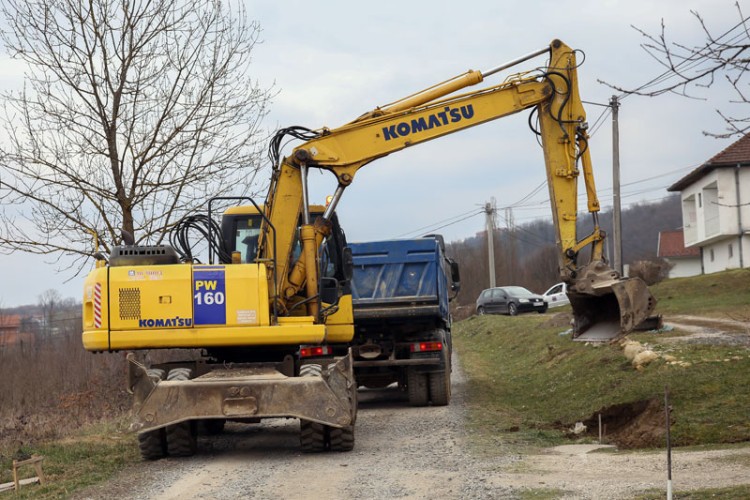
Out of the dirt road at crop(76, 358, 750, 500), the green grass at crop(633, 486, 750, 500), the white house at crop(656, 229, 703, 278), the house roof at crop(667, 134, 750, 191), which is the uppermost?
the house roof at crop(667, 134, 750, 191)

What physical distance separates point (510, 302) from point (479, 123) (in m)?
35.9

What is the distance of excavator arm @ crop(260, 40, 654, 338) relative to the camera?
1397cm

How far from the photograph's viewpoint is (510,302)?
1998 inches

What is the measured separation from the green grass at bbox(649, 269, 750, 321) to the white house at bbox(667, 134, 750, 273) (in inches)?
193

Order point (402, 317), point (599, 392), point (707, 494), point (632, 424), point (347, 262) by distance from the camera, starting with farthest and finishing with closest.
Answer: point (402, 317), point (599, 392), point (347, 262), point (632, 424), point (707, 494)

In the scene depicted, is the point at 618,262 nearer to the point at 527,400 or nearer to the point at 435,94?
the point at 527,400

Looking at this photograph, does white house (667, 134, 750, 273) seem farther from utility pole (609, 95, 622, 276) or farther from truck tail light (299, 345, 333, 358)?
truck tail light (299, 345, 333, 358)

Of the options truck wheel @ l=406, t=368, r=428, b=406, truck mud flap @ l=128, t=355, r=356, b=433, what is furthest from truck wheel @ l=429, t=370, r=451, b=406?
truck mud flap @ l=128, t=355, r=356, b=433

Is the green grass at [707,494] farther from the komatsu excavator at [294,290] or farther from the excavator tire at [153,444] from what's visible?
the excavator tire at [153,444]

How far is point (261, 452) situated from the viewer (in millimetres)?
12969

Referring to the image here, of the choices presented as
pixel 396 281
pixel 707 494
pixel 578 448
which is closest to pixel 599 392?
pixel 396 281

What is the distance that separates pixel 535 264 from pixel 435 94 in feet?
255

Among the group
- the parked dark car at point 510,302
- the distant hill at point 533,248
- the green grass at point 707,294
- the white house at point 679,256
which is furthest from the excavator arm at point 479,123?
the white house at point 679,256

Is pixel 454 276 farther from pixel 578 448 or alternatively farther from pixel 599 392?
pixel 578 448
